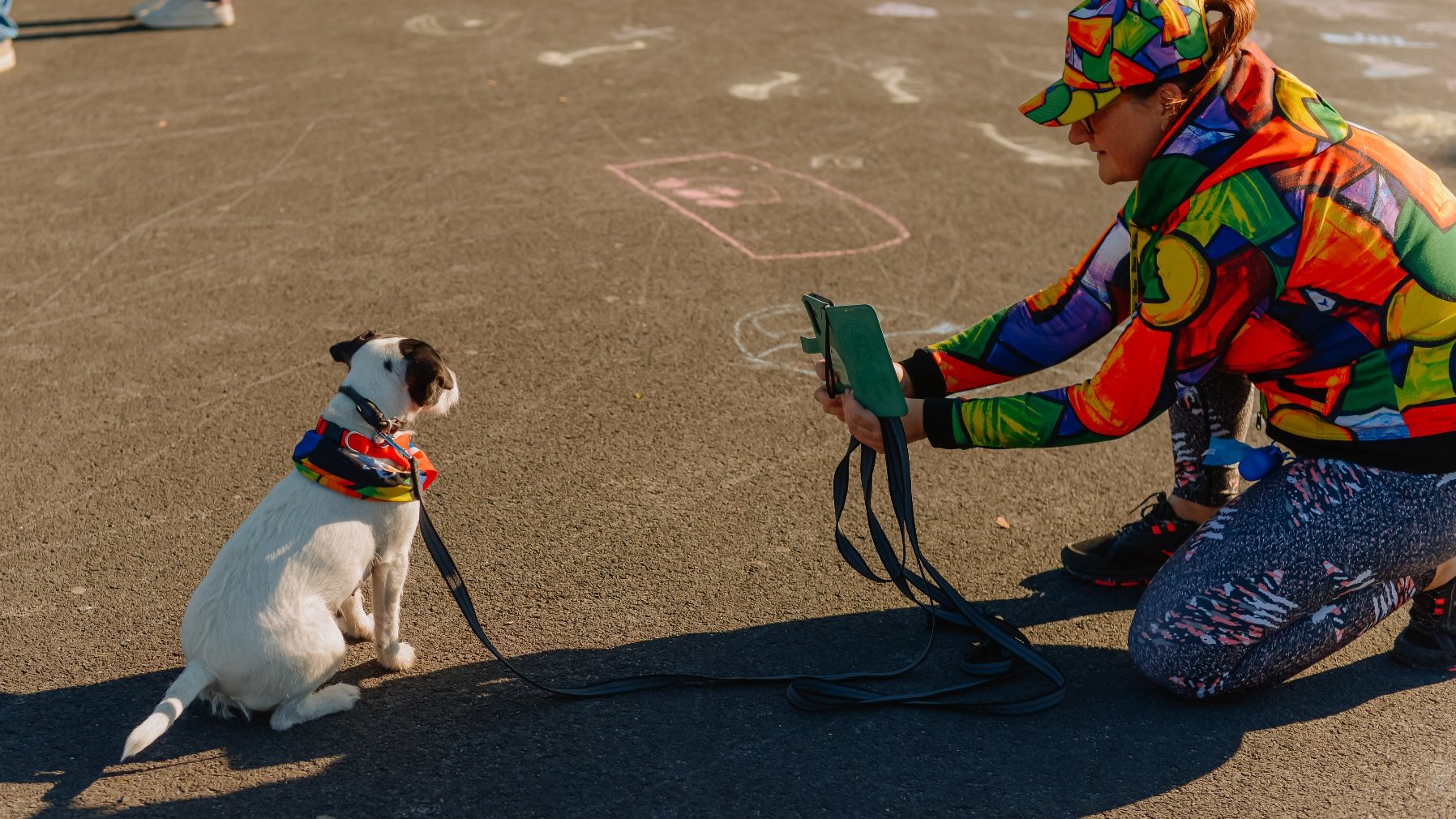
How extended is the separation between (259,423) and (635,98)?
437 centimetres

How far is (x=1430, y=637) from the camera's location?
11.2 feet

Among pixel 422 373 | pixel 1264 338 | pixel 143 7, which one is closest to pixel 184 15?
pixel 143 7

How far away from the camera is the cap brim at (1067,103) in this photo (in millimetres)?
2951

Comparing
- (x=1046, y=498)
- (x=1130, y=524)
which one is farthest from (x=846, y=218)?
(x=1130, y=524)

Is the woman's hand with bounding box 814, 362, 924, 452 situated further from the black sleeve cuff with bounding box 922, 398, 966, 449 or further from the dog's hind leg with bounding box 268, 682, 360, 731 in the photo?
the dog's hind leg with bounding box 268, 682, 360, 731

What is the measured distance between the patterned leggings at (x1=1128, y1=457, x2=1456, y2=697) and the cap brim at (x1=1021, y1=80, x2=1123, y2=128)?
106cm

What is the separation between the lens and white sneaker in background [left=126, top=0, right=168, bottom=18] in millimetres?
9523

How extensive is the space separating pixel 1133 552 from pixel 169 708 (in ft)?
8.82

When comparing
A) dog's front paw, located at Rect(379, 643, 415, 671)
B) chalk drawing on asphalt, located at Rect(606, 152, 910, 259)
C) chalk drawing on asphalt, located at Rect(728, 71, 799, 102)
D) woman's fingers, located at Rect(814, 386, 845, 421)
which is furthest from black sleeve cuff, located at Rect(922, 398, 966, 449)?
chalk drawing on asphalt, located at Rect(728, 71, 799, 102)

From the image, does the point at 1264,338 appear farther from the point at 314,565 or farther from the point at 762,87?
the point at 762,87

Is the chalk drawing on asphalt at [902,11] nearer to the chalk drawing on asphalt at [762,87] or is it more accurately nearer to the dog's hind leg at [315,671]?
the chalk drawing on asphalt at [762,87]

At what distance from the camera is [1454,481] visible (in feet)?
10.1

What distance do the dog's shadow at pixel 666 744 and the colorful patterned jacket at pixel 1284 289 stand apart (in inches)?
28.7

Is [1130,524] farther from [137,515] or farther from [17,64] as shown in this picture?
[17,64]
